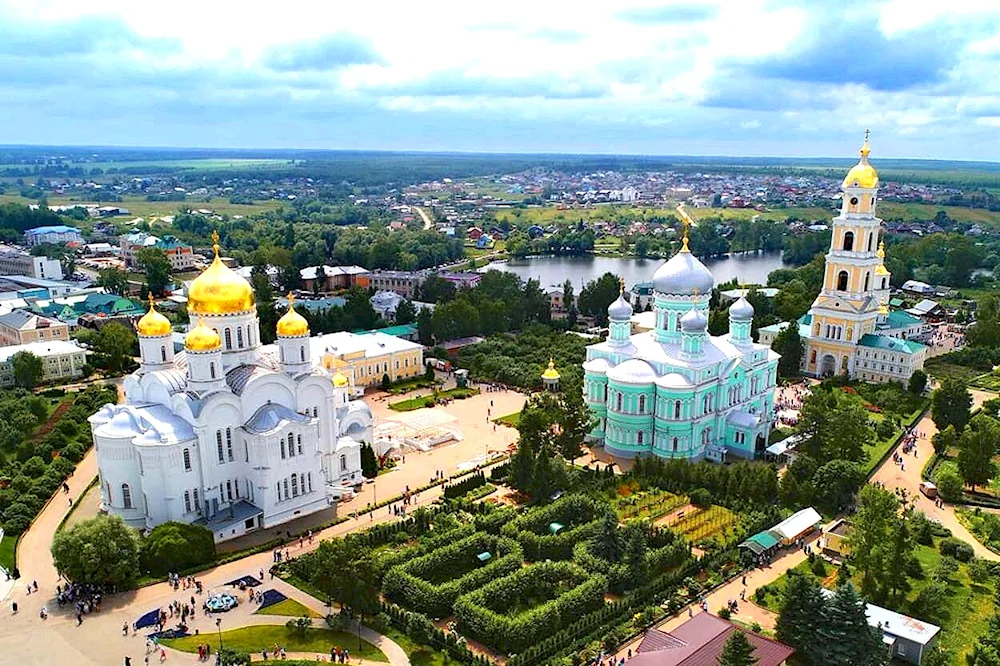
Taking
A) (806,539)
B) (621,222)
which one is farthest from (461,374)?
(621,222)

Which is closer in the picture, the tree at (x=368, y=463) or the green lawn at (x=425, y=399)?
the tree at (x=368, y=463)

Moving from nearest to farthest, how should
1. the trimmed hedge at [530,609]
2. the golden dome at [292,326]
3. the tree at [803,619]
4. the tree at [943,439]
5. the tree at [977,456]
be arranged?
1. the tree at [803,619]
2. the trimmed hedge at [530,609]
3. the golden dome at [292,326]
4. the tree at [977,456]
5. the tree at [943,439]

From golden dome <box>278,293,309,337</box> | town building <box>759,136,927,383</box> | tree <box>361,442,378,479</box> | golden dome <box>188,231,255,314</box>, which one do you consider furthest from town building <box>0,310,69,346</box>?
town building <box>759,136,927,383</box>

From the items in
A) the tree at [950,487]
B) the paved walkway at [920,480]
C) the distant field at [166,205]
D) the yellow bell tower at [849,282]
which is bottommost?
the paved walkway at [920,480]

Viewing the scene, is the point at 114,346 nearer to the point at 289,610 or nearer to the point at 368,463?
the point at 368,463

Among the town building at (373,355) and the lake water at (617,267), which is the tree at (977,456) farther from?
the lake water at (617,267)

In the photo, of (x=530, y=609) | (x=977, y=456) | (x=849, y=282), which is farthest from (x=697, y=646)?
(x=849, y=282)

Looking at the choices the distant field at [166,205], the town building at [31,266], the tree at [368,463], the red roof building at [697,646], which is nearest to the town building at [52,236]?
the town building at [31,266]
